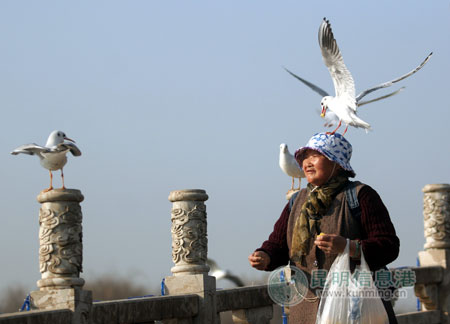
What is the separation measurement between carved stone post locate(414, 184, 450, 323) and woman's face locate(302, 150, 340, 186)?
7.17m

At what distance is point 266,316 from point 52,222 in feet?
10.9

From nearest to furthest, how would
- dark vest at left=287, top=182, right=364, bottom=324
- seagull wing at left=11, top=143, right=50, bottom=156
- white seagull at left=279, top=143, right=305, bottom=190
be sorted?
dark vest at left=287, top=182, right=364, bottom=324, seagull wing at left=11, top=143, right=50, bottom=156, white seagull at left=279, top=143, right=305, bottom=190

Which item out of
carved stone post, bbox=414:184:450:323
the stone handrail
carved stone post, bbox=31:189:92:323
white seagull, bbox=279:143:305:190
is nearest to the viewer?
carved stone post, bbox=31:189:92:323

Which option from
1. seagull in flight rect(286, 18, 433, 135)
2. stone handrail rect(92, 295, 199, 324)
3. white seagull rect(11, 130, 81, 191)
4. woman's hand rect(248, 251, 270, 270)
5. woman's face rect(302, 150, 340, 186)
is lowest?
stone handrail rect(92, 295, 199, 324)

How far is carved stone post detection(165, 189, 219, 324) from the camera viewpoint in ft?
26.6

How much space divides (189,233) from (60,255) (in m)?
2.17

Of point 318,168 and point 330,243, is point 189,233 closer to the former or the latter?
point 318,168

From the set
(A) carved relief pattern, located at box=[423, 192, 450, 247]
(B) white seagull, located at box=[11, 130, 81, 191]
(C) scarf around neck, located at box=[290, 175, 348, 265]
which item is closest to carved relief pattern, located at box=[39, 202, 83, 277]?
(B) white seagull, located at box=[11, 130, 81, 191]

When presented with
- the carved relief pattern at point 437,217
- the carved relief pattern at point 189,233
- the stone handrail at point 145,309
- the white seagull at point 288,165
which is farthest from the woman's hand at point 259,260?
the carved relief pattern at point 437,217

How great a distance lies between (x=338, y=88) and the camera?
8.21 m

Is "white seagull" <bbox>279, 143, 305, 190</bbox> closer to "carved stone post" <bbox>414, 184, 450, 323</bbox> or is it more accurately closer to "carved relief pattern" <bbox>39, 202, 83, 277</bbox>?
"carved stone post" <bbox>414, 184, 450, 323</bbox>

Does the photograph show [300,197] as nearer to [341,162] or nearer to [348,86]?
[341,162]

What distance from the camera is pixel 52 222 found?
618 cm

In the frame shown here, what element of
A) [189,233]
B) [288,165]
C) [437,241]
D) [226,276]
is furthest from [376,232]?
[437,241]
